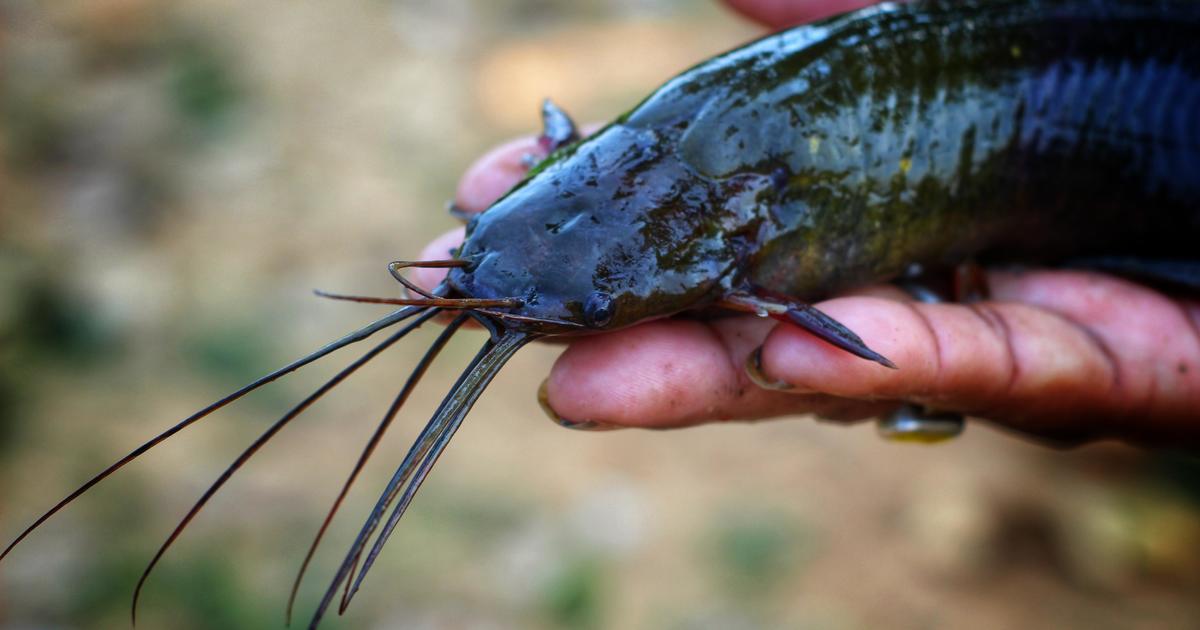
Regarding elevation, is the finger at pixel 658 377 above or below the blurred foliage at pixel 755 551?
above

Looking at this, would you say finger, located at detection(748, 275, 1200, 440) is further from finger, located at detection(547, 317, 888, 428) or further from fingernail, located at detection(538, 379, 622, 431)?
fingernail, located at detection(538, 379, 622, 431)

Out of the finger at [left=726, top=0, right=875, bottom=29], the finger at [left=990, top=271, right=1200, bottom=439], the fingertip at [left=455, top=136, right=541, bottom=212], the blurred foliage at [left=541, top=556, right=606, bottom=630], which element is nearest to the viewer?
the finger at [left=990, top=271, right=1200, bottom=439]

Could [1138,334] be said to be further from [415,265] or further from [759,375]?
[415,265]

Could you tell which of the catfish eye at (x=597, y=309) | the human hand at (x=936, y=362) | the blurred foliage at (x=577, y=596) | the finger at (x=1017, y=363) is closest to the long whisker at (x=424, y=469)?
the catfish eye at (x=597, y=309)

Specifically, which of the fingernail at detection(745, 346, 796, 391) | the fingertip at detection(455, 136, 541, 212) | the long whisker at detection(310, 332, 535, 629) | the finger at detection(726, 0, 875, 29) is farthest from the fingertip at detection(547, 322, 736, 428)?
the finger at detection(726, 0, 875, 29)

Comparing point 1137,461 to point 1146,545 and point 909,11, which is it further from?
point 909,11

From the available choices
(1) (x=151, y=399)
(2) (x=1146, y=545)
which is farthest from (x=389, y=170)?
(2) (x=1146, y=545)

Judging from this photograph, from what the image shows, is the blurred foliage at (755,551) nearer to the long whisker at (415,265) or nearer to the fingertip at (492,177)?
the fingertip at (492,177)

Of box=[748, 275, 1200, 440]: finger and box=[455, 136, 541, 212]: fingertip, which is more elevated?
box=[455, 136, 541, 212]: fingertip
